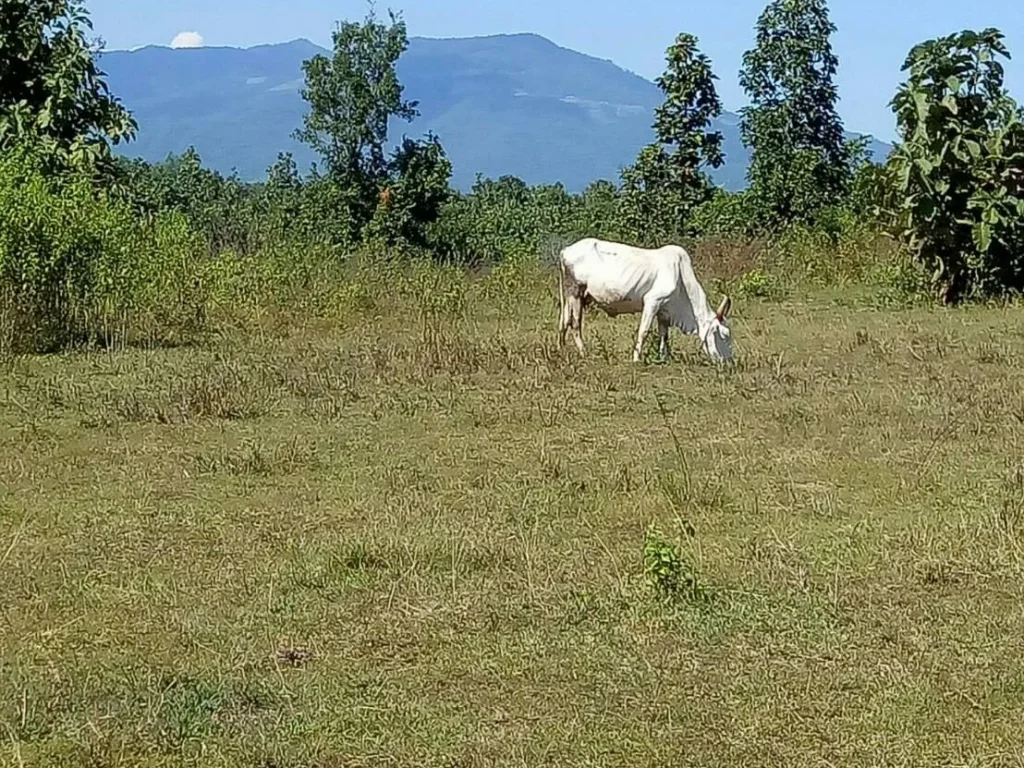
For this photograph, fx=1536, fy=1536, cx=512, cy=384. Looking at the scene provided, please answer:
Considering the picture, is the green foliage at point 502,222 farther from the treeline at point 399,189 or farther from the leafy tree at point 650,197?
the leafy tree at point 650,197

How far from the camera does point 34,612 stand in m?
5.93

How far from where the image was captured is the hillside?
125069mm

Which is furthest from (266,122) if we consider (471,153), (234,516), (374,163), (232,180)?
(234,516)

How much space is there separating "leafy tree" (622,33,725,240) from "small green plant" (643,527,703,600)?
18.5 m

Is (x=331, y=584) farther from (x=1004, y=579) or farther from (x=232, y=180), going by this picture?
(x=232, y=180)

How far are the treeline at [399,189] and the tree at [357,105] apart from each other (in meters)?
0.03

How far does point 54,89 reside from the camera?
617 inches

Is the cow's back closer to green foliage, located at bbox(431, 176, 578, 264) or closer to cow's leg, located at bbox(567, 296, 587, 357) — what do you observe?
cow's leg, located at bbox(567, 296, 587, 357)

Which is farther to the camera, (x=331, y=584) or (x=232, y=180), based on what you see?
(x=232, y=180)

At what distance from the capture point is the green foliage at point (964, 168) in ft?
54.7

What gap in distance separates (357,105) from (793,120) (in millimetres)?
7223

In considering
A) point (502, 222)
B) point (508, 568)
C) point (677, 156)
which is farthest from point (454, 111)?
point (508, 568)

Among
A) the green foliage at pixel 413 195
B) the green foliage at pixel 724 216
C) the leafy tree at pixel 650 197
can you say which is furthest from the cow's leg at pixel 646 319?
the green foliage at pixel 413 195

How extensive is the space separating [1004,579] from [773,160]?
19.4m
